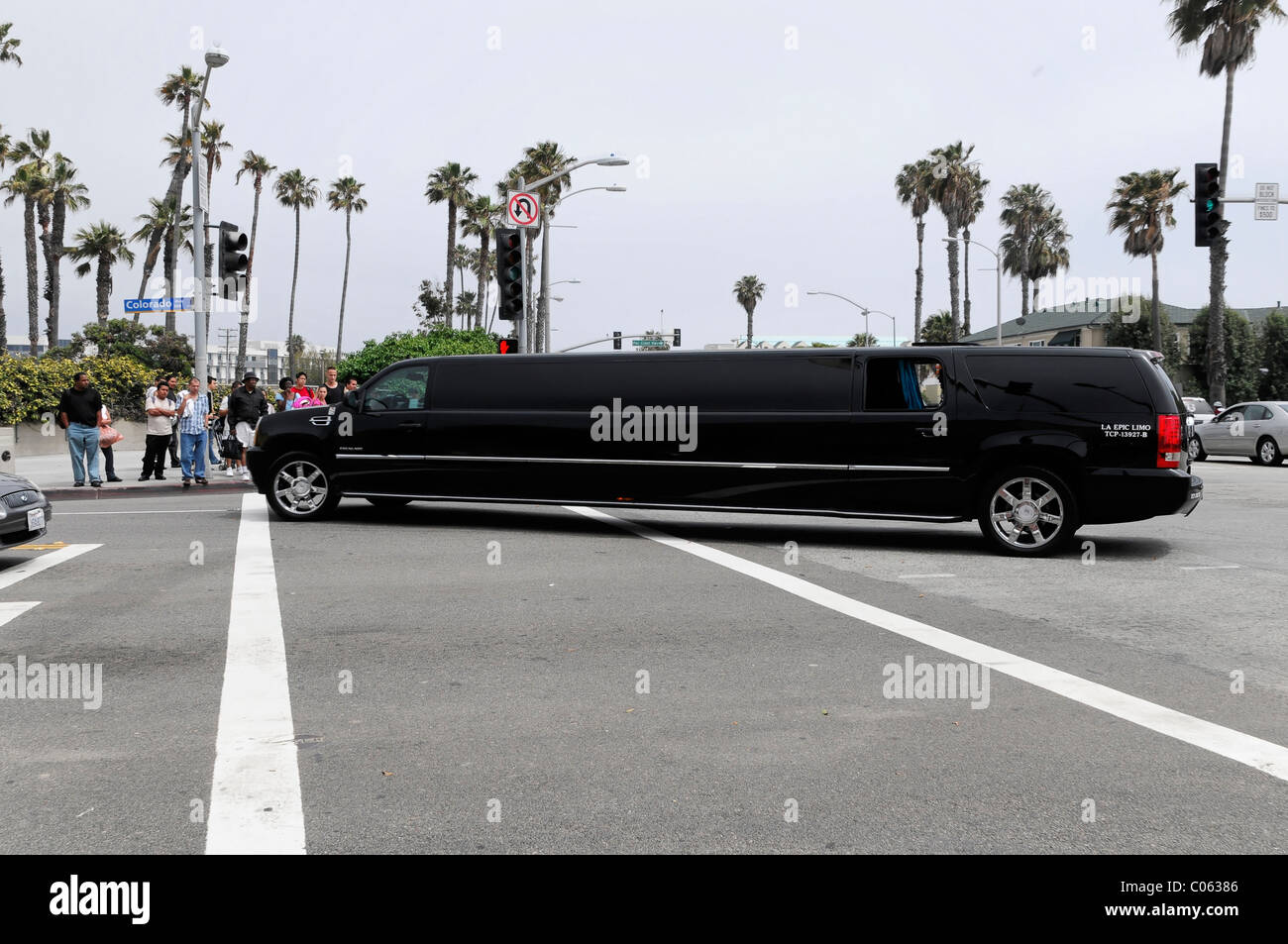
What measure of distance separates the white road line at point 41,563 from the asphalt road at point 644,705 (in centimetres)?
13

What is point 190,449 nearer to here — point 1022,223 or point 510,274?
point 510,274

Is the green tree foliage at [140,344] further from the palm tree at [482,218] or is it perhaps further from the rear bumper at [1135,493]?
the rear bumper at [1135,493]

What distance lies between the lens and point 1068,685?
5723 millimetres

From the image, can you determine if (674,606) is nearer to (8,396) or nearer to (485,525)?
(485,525)

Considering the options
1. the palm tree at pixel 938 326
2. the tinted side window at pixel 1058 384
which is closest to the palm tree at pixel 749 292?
the palm tree at pixel 938 326

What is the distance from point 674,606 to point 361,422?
5.99 m

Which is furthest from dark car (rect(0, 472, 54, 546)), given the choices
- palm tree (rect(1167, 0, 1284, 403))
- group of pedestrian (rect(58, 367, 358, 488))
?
palm tree (rect(1167, 0, 1284, 403))

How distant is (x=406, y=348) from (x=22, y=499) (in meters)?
39.3

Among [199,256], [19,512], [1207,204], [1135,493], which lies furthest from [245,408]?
[1207,204]

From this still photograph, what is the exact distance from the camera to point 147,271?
193ft

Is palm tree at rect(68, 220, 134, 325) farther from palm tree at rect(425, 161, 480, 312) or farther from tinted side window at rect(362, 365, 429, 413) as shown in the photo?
tinted side window at rect(362, 365, 429, 413)

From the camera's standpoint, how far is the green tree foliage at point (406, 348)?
4641 centimetres
